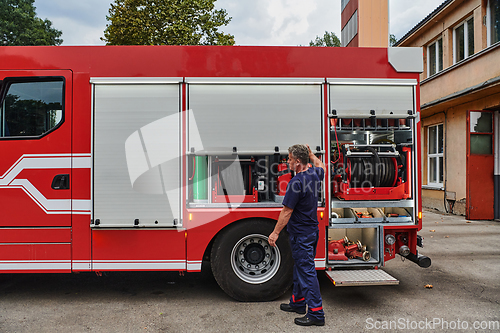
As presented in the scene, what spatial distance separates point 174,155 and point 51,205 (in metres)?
1.56

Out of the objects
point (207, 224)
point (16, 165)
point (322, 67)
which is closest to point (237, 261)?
point (207, 224)

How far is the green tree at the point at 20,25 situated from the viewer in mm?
21672

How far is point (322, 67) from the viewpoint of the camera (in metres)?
3.99

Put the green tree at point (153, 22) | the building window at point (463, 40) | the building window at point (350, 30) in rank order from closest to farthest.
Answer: the building window at point (463, 40) < the green tree at point (153, 22) < the building window at point (350, 30)

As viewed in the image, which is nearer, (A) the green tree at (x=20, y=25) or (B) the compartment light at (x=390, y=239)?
(B) the compartment light at (x=390, y=239)

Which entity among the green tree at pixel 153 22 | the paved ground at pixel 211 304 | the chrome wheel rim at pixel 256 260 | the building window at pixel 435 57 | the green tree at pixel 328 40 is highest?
the green tree at pixel 328 40

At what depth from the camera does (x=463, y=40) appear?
11039mm

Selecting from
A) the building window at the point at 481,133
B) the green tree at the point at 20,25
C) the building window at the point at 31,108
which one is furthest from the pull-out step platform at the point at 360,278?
the green tree at the point at 20,25

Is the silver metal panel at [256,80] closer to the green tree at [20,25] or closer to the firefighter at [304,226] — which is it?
the firefighter at [304,226]

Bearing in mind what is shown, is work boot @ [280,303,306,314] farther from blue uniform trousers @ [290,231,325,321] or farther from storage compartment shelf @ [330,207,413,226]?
storage compartment shelf @ [330,207,413,226]

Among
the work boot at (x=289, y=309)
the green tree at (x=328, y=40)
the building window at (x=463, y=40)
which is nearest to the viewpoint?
the work boot at (x=289, y=309)

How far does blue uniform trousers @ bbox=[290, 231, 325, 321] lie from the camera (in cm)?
338

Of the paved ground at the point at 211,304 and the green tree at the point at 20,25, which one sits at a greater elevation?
the green tree at the point at 20,25

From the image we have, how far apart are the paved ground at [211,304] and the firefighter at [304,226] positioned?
27 centimetres
